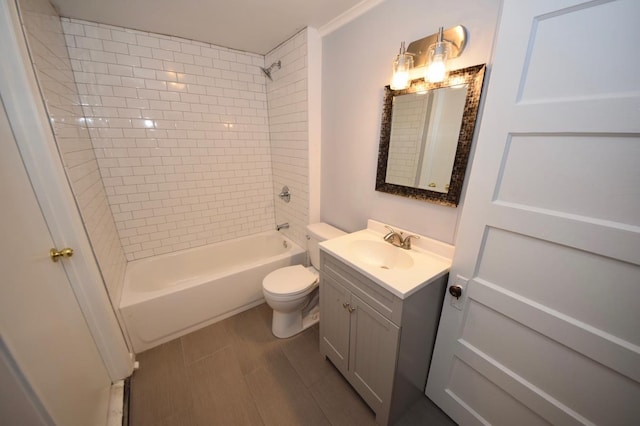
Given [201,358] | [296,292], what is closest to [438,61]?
[296,292]

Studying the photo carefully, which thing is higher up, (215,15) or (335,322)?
(215,15)

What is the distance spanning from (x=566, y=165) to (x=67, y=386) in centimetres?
204

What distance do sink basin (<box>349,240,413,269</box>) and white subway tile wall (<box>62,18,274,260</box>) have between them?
1576mm

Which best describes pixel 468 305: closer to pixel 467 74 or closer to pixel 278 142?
pixel 467 74

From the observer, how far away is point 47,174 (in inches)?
40.1

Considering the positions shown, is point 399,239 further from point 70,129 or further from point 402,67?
point 70,129

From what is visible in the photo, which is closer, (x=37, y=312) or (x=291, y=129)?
(x=37, y=312)

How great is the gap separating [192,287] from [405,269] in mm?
1593

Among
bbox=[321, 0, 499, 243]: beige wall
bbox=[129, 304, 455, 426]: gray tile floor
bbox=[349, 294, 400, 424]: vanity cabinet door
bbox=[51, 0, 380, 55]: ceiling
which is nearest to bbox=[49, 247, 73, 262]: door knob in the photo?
bbox=[129, 304, 455, 426]: gray tile floor

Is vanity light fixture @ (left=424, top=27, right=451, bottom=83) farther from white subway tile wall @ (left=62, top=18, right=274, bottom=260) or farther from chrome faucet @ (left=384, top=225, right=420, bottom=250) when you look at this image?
white subway tile wall @ (left=62, top=18, right=274, bottom=260)

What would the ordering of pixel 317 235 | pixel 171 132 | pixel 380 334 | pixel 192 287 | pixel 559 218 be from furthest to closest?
pixel 171 132 < pixel 317 235 < pixel 192 287 < pixel 380 334 < pixel 559 218

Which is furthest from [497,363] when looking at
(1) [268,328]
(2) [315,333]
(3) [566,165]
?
(1) [268,328]

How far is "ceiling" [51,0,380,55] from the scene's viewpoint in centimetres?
142

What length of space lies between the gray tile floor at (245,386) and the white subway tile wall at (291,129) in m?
1.02
